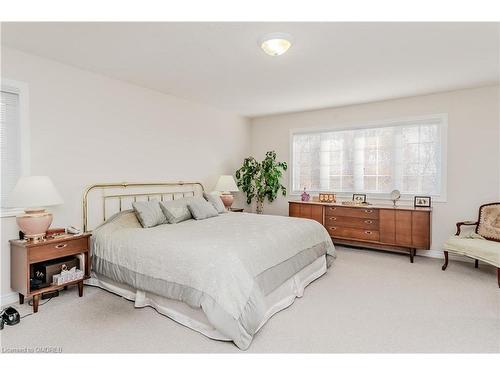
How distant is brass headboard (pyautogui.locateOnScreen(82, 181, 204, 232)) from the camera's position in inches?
137

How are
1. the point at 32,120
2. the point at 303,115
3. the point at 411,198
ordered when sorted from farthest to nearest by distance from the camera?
the point at 303,115 < the point at 411,198 < the point at 32,120

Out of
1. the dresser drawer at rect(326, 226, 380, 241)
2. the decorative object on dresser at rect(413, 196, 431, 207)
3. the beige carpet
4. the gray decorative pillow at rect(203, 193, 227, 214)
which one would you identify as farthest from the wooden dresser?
the gray decorative pillow at rect(203, 193, 227, 214)

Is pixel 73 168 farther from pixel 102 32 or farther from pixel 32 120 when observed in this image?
pixel 102 32

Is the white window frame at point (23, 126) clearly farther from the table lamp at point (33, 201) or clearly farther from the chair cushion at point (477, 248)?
the chair cushion at point (477, 248)

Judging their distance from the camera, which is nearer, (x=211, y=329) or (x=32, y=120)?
(x=211, y=329)

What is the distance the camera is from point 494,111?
400cm

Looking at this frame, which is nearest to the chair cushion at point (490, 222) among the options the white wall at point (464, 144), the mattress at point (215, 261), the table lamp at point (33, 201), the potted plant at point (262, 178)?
the white wall at point (464, 144)

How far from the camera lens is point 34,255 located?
8.68 ft

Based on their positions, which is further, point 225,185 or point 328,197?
point 328,197

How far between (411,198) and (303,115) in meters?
2.44

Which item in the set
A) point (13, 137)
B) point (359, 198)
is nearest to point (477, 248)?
point (359, 198)

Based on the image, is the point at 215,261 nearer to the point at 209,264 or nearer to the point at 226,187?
the point at 209,264

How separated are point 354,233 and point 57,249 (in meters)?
4.06
